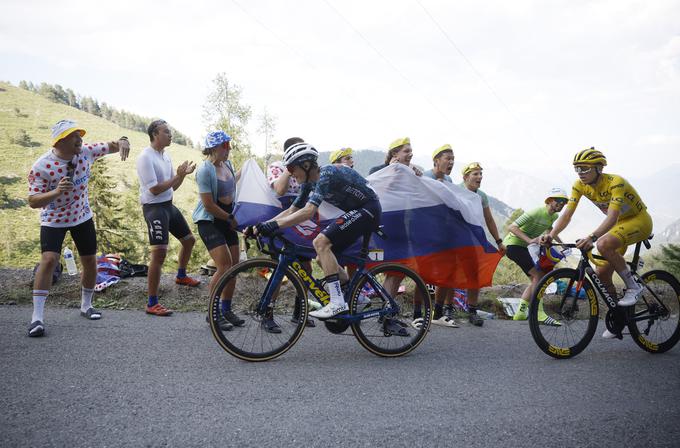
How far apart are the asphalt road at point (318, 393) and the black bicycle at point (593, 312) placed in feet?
0.64

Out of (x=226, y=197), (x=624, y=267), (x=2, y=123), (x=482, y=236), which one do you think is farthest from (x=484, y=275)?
(x=2, y=123)

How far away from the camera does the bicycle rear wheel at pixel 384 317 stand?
4.62m

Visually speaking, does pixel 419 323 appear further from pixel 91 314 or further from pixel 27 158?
pixel 27 158

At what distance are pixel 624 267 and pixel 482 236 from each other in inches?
65.0

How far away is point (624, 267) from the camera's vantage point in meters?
5.04

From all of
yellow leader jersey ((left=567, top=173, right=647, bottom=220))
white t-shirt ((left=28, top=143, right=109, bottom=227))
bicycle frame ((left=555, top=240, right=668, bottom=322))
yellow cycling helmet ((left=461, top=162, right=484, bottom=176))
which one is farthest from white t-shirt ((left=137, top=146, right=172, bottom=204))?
yellow leader jersey ((left=567, top=173, right=647, bottom=220))

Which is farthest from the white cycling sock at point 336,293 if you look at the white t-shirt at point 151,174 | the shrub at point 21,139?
the shrub at point 21,139

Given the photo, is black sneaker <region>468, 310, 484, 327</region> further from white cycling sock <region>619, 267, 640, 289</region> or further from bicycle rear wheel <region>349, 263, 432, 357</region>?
white cycling sock <region>619, 267, 640, 289</region>

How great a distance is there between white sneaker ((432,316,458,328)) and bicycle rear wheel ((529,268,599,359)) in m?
1.23

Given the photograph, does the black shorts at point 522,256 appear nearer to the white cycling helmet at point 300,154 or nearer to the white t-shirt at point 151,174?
the white cycling helmet at point 300,154

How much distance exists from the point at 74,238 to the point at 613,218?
607 cm

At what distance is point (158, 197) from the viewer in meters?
5.73

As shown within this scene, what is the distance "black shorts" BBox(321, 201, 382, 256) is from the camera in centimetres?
456

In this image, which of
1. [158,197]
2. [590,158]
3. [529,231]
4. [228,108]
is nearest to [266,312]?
[158,197]
